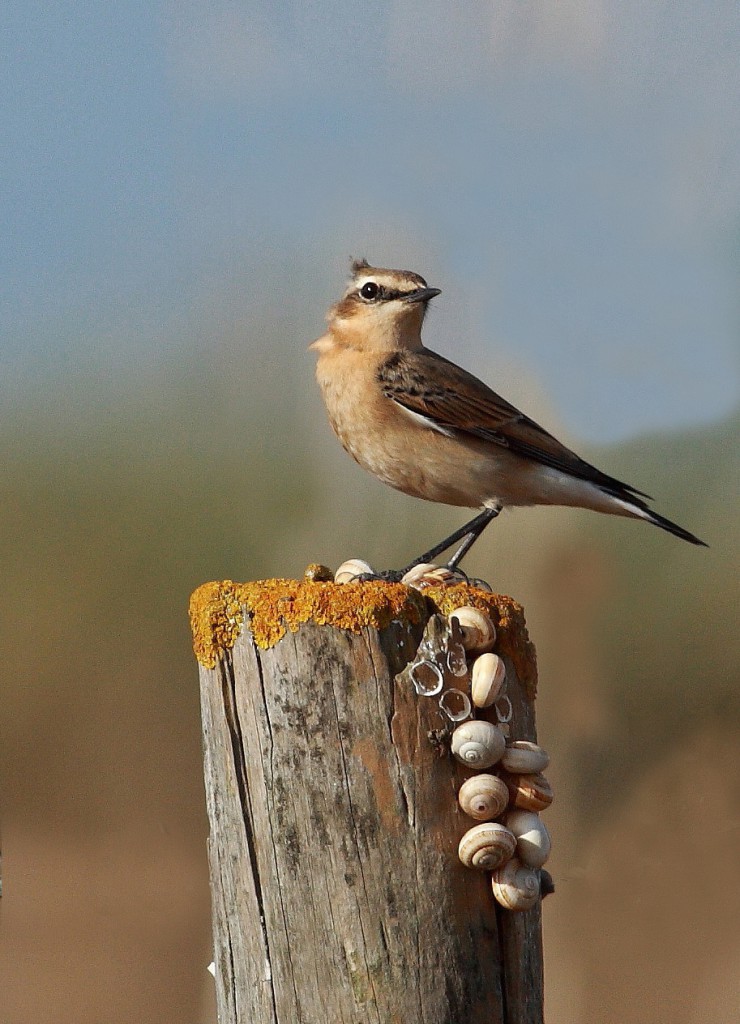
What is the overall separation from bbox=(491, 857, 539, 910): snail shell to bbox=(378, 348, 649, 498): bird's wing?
183 cm

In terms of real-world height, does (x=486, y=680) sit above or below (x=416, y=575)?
below

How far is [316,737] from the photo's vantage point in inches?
87.4

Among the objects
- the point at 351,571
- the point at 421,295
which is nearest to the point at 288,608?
the point at 351,571

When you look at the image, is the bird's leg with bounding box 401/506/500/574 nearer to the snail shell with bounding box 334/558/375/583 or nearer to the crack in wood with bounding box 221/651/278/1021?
the snail shell with bounding box 334/558/375/583

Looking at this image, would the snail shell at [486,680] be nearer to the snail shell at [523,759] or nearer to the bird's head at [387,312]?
the snail shell at [523,759]

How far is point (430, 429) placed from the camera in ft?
12.4

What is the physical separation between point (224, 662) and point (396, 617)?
40cm

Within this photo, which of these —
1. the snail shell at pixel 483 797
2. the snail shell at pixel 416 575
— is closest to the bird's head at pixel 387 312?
the snail shell at pixel 416 575

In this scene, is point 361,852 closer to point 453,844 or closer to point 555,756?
point 453,844

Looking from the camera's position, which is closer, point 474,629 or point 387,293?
point 474,629

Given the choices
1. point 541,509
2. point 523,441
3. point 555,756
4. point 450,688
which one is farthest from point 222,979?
point 541,509

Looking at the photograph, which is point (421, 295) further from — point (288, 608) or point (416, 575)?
point (288, 608)

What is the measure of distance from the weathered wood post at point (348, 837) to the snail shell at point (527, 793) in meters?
0.13

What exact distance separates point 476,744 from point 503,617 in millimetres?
343
